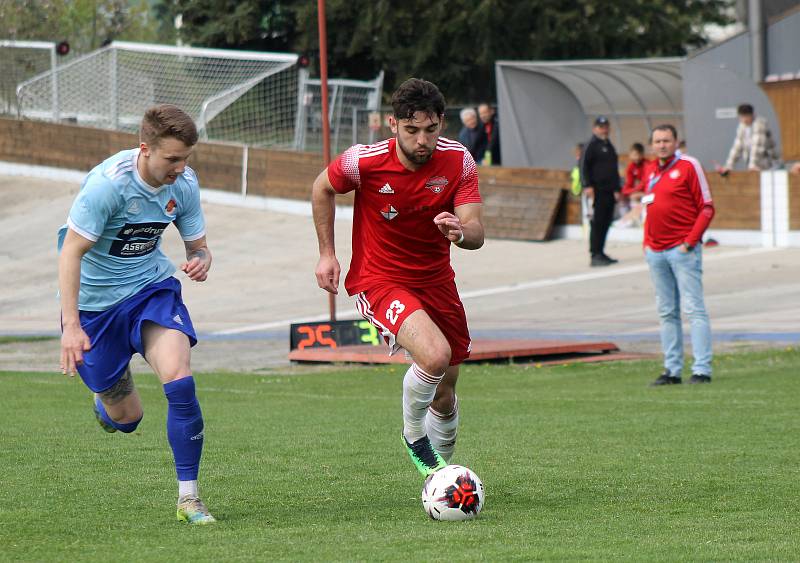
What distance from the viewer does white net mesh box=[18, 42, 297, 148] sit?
3231 centimetres

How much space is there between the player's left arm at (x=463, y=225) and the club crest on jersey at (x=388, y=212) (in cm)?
32

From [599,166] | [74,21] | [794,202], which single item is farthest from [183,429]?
[74,21]

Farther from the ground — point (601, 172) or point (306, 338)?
point (601, 172)

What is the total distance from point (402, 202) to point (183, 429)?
5.33ft

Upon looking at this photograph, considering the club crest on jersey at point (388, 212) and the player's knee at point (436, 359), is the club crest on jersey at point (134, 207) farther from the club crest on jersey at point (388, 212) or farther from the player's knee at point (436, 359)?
the player's knee at point (436, 359)

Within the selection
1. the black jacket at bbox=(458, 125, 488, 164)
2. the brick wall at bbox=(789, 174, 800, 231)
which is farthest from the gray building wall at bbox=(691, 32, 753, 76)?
the brick wall at bbox=(789, 174, 800, 231)

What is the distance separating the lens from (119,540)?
20.4 feet

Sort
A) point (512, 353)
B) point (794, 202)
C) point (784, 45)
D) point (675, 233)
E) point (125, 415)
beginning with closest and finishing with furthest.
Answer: point (125, 415), point (675, 233), point (512, 353), point (794, 202), point (784, 45)

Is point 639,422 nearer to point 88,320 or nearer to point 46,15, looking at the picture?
point 88,320

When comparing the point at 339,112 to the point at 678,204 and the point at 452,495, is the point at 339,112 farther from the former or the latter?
the point at 452,495

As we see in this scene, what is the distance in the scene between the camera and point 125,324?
721cm

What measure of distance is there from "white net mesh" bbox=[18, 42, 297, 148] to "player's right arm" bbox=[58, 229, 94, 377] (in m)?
25.2

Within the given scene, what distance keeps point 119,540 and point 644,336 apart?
39.0 feet

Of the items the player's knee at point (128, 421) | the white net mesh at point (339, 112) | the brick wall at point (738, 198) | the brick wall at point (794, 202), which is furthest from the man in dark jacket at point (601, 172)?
the player's knee at point (128, 421)
